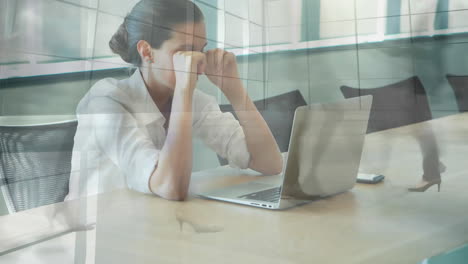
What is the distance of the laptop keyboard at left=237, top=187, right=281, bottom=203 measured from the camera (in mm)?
713

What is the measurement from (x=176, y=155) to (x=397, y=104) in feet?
1.41

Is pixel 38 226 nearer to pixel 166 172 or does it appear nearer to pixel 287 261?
pixel 166 172

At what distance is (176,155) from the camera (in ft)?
2.18

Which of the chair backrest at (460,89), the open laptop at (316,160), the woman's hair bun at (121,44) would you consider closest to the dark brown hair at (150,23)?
the woman's hair bun at (121,44)

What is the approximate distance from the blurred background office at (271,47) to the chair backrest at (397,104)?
0.04 ft

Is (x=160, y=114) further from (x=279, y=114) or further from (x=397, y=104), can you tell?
(x=397, y=104)

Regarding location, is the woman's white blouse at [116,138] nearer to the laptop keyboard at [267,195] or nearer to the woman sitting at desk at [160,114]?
the woman sitting at desk at [160,114]

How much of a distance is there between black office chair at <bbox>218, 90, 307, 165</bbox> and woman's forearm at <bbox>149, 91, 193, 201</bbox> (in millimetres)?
→ 65

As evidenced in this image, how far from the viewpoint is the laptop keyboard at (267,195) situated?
2.34 ft

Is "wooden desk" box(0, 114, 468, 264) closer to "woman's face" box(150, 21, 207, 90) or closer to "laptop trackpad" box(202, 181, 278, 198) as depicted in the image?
"laptop trackpad" box(202, 181, 278, 198)

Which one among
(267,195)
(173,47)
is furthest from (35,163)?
(267,195)

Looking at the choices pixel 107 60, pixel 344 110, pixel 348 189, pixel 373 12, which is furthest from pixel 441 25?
pixel 107 60

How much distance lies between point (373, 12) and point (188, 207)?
495 mm

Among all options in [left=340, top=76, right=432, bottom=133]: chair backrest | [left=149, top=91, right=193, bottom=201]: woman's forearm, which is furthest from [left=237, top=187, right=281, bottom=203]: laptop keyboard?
[left=340, top=76, right=432, bottom=133]: chair backrest
